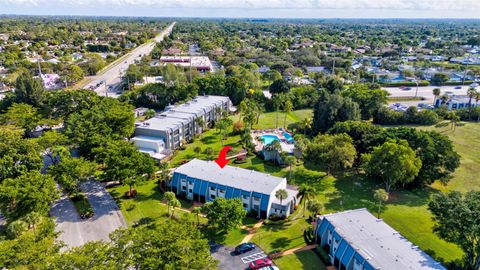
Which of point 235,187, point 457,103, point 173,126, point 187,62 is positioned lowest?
point 235,187

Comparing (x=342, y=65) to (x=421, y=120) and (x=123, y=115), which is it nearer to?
(x=421, y=120)

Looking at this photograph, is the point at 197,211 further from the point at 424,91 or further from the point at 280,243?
the point at 424,91

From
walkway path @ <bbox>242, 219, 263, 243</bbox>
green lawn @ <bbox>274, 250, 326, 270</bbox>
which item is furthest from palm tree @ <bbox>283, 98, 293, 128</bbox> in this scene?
green lawn @ <bbox>274, 250, 326, 270</bbox>

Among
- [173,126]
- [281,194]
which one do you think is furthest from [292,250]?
[173,126]

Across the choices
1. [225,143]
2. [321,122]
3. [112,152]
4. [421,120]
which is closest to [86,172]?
[112,152]

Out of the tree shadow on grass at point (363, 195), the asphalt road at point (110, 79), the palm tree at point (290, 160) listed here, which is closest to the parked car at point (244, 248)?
the tree shadow on grass at point (363, 195)

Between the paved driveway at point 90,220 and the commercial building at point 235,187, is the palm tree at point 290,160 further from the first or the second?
the paved driveway at point 90,220
